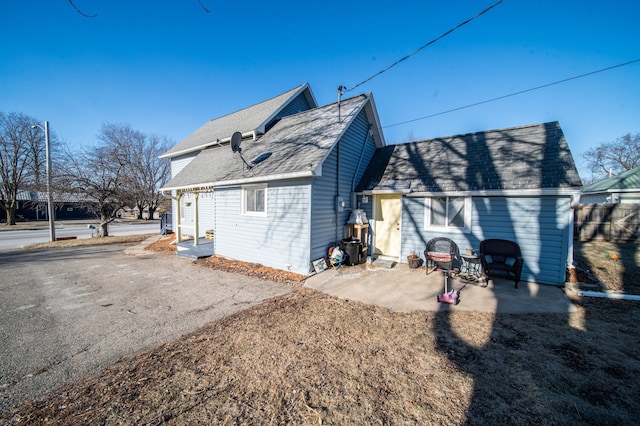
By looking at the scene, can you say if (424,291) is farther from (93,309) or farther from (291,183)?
(93,309)

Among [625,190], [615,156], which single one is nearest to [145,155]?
[625,190]

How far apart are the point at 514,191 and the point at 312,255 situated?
558cm

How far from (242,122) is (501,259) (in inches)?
523

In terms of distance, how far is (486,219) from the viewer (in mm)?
6859

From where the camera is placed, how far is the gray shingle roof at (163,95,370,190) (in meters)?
7.16

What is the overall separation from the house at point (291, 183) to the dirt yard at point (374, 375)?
3.13 meters

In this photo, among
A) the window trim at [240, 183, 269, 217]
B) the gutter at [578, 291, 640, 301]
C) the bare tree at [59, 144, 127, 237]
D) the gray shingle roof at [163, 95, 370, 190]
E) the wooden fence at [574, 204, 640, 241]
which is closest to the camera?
the gutter at [578, 291, 640, 301]

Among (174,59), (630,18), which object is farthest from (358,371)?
(174,59)

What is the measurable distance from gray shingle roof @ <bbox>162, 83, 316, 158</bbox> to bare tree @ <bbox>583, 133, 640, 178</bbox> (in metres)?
36.8

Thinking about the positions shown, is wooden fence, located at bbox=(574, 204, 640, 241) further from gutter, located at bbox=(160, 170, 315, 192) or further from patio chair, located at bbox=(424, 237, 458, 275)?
gutter, located at bbox=(160, 170, 315, 192)

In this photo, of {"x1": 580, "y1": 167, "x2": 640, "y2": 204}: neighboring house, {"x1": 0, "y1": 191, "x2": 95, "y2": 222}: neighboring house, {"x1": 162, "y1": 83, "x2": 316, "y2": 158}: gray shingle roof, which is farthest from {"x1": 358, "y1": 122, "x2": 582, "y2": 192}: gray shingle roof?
{"x1": 0, "y1": 191, "x2": 95, "y2": 222}: neighboring house

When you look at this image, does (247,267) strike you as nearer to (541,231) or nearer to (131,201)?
(541,231)

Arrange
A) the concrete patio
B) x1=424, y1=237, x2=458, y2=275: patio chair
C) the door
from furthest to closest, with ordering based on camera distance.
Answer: the door → x1=424, y1=237, x2=458, y2=275: patio chair → the concrete patio

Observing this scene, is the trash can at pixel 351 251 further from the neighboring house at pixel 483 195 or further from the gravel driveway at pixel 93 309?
the gravel driveway at pixel 93 309
